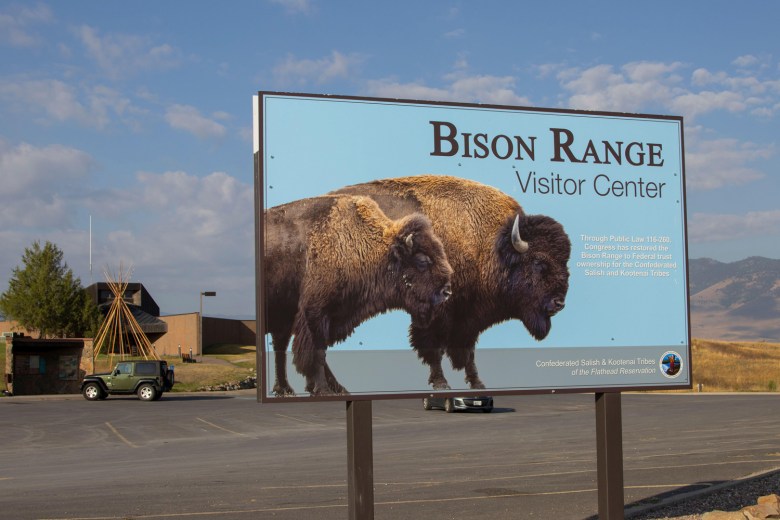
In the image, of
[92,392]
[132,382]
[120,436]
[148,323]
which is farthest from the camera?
[148,323]

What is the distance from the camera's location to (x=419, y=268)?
7551mm

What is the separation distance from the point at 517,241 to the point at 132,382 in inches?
1367

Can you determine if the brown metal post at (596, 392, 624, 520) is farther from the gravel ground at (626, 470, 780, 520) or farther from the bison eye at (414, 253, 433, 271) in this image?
the bison eye at (414, 253, 433, 271)

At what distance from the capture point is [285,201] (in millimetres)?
7156

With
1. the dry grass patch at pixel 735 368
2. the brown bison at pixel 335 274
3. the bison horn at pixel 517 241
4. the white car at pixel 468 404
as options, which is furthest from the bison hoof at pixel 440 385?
the dry grass patch at pixel 735 368

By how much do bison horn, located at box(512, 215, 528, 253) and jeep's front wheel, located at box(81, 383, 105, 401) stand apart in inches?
1395

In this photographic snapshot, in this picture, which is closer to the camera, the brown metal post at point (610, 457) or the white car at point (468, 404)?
the brown metal post at point (610, 457)

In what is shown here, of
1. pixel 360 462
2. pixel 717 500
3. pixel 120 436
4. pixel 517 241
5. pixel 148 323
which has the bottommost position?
pixel 120 436

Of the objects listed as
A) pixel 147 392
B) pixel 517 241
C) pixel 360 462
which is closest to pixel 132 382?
pixel 147 392

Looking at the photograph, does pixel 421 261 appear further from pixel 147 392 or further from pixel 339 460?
pixel 147 392

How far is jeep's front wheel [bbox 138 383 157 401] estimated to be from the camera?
129 ft

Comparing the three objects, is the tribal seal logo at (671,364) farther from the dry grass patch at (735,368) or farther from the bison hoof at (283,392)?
the dry grass patch at (735,368)

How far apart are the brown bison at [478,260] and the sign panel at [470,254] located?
13 millimetres

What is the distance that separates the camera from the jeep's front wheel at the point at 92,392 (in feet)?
130
